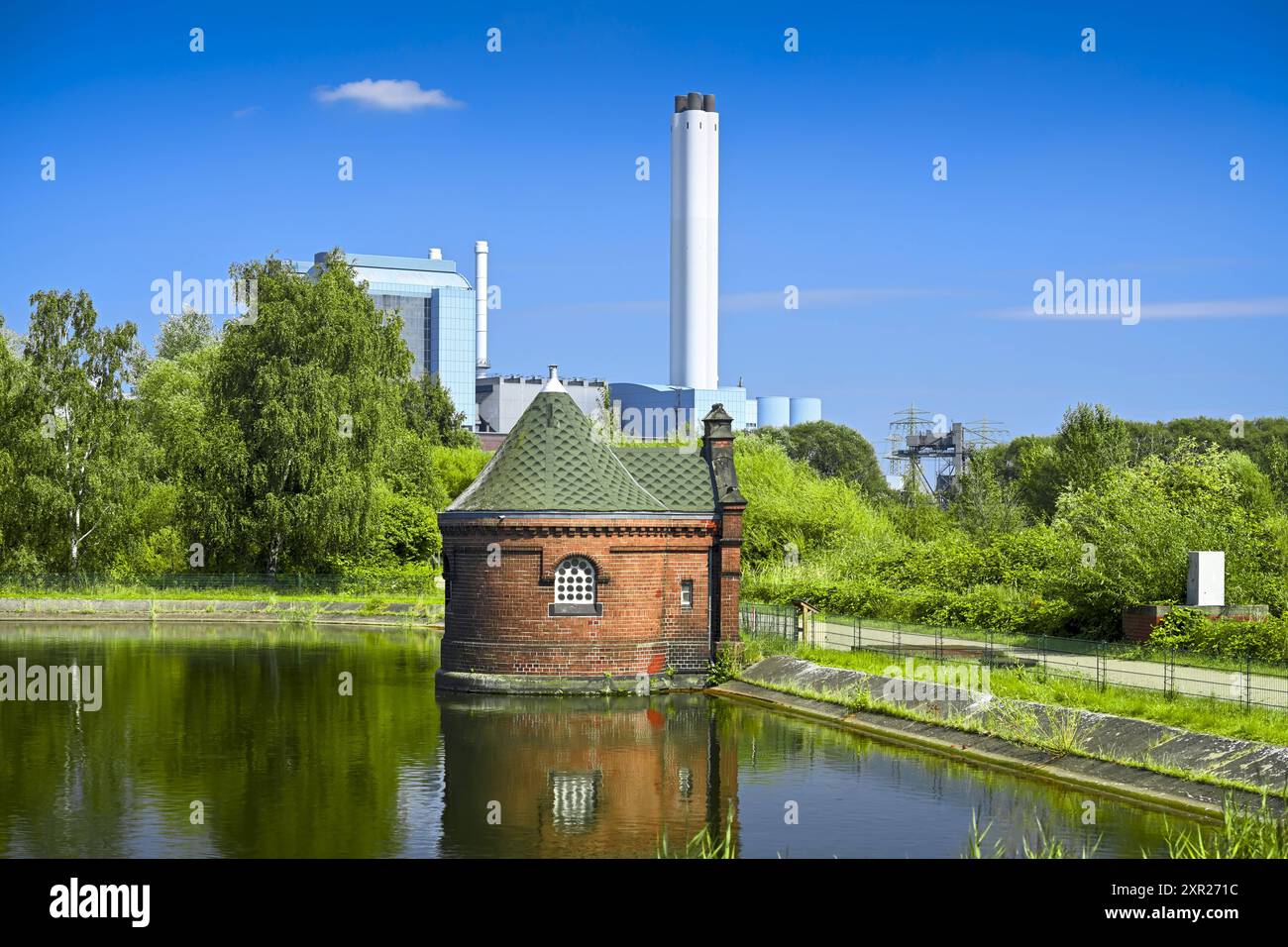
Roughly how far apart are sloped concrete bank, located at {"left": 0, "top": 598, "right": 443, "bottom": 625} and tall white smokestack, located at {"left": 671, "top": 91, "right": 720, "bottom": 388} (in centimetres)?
11533

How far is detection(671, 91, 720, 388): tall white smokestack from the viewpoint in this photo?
561ft

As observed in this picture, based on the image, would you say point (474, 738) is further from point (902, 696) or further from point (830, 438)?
A: point (830, 438)

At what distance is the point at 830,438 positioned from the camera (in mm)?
152625

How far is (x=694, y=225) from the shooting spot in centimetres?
17062

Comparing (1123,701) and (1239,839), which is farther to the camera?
(1123,701)

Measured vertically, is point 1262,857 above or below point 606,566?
below

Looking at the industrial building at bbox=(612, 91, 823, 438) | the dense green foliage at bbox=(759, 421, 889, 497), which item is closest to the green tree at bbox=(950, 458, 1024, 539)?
the dense green foliage at bbox=(759, 421, 889, 497)

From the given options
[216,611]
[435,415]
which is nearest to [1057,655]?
[216,611]

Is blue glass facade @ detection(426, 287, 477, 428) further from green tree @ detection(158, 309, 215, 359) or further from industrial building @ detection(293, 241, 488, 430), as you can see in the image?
green tree @ detection(158, 309, 215, 359)

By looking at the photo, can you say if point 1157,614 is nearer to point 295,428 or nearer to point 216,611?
point 295,428

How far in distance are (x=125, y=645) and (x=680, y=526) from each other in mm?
21837

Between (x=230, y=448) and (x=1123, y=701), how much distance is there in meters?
44.6

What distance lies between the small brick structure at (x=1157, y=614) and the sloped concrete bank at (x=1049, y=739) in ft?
26.1
